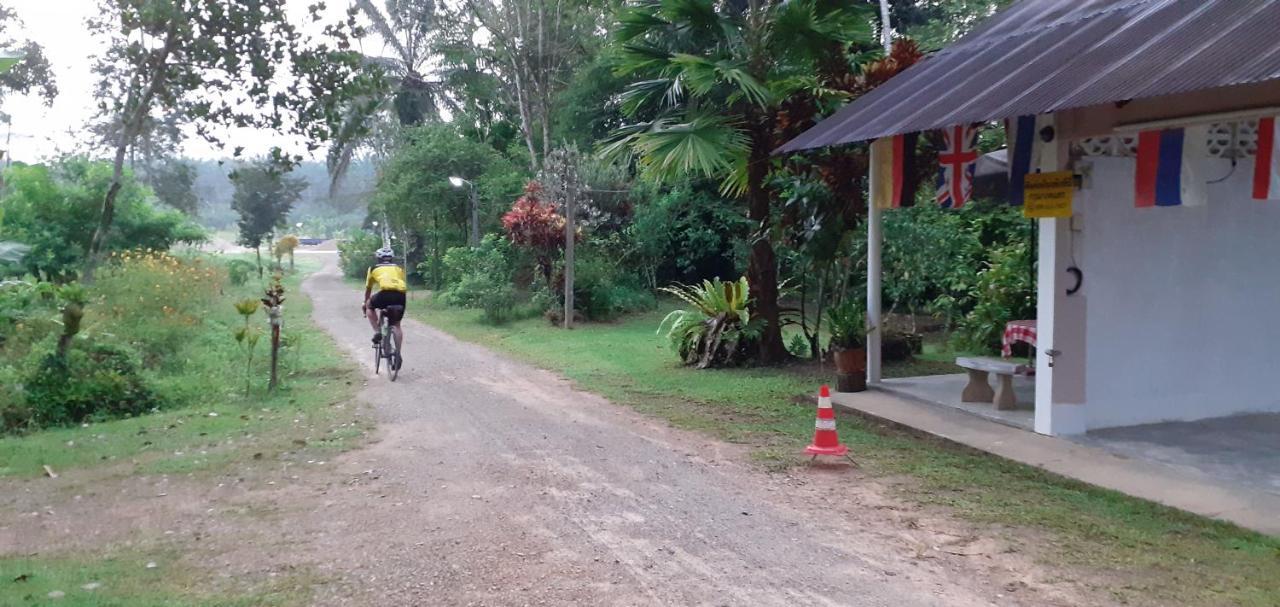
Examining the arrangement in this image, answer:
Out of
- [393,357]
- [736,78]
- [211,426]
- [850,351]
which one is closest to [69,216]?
[393,357]

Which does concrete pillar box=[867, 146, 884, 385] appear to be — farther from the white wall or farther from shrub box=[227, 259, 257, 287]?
shrub box=[227, 259, 257, 287]

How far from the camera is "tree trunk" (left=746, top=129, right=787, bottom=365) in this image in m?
13.5

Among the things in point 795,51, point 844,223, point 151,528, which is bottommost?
point 151,528

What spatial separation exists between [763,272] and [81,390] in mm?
8453

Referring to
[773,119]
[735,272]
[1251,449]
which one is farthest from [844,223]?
[735,272]

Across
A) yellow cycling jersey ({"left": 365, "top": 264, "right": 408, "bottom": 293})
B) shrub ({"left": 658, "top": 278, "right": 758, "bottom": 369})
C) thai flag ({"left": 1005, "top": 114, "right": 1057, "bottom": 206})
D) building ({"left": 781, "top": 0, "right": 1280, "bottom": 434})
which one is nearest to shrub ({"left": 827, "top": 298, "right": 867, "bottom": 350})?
shrub ({"left": 658, "top": 278, "right": 758, "bottom": 369})

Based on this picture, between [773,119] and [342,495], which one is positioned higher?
[773,119]

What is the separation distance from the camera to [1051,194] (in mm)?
8352

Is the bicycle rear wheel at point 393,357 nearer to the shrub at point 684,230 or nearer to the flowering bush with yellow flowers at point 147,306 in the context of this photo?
the flowering bush with yellow flowers at point 147,306

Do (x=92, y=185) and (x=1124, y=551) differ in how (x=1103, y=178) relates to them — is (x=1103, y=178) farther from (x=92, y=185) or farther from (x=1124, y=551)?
(x=92, y=185)

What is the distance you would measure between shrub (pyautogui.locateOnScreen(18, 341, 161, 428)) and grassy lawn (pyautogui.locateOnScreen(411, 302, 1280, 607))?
5191mm

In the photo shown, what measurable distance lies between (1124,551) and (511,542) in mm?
3482

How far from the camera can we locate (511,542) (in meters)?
5.84

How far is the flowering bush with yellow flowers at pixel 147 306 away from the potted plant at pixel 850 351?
30.0 ft
